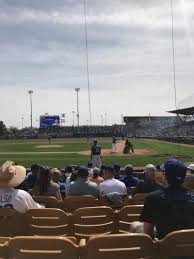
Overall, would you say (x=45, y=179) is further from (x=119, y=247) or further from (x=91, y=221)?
(x=119, y=247)

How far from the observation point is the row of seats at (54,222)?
5.93 metres

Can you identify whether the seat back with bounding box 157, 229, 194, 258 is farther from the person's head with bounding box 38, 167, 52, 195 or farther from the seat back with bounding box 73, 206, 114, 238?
the person's head with bounding box 38, 167, 52, 195

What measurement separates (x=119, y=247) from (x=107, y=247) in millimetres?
112

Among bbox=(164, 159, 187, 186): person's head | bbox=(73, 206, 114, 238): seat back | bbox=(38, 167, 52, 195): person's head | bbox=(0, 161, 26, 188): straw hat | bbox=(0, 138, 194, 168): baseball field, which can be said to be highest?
bbox=(164, 159, 187, 186): person's head

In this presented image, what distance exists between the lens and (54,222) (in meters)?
5.94

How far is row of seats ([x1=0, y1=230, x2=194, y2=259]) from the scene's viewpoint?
4062 millimetres

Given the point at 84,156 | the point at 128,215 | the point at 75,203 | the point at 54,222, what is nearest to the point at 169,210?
the point at 128,215

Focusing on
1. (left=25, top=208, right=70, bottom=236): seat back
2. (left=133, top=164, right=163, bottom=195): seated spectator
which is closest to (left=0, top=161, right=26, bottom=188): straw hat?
(left=25, top=208, right=70, bottom=236): seat back

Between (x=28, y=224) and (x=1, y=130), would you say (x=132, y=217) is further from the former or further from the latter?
(x=1, y=130)

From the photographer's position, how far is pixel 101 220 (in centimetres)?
608

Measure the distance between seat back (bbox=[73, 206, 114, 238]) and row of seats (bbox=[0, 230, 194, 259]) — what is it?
1.80m

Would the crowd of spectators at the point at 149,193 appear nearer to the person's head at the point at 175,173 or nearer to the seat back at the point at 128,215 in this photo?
the person's head at the point at 175,173

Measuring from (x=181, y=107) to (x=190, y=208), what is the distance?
7564 centimetres

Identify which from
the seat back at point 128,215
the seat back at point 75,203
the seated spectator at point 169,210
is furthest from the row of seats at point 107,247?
the seat back at point 75,203
